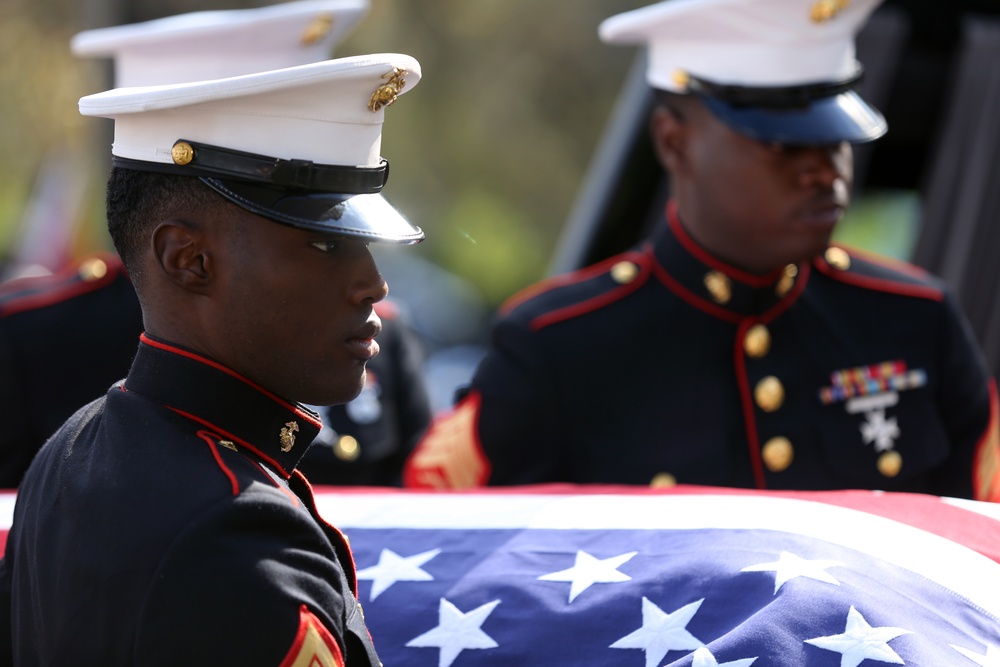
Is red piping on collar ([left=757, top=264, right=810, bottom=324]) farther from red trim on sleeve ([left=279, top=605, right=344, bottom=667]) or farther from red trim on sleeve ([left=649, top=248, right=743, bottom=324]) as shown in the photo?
red trim on sleeve ([left=279, top=605, right=344, bottom=667])

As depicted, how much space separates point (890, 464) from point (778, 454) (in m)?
0.23

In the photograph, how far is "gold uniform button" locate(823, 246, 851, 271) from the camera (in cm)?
305

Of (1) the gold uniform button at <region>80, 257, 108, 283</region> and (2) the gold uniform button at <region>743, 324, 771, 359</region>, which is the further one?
(1) the gold uniform button at <region>80, 257, 108, 283</region>

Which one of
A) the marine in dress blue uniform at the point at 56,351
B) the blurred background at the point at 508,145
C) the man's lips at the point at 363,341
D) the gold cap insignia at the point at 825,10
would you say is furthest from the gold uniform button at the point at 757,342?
the man's lips at the point at 363,341

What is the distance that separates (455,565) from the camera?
220cm

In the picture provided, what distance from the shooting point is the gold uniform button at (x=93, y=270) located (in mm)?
3168

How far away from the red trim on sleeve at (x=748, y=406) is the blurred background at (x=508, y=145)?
82 centimetres

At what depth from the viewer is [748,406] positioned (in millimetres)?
2848

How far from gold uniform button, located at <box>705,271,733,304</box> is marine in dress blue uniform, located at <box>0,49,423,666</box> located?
1.41 meters

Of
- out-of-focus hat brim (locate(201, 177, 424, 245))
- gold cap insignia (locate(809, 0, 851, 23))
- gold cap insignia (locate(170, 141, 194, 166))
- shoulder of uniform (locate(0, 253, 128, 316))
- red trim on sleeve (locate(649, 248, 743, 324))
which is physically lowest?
shoulder of uniform (locate(0, 253, 128, 316))

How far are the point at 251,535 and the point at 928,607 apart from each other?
101 centimetres

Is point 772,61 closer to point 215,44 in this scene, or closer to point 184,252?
point 215,44

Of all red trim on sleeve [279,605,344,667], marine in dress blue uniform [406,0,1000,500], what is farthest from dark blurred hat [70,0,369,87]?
red trim on sleeve [279,605,344,667]

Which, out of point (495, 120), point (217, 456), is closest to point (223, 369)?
point (217, 456)
